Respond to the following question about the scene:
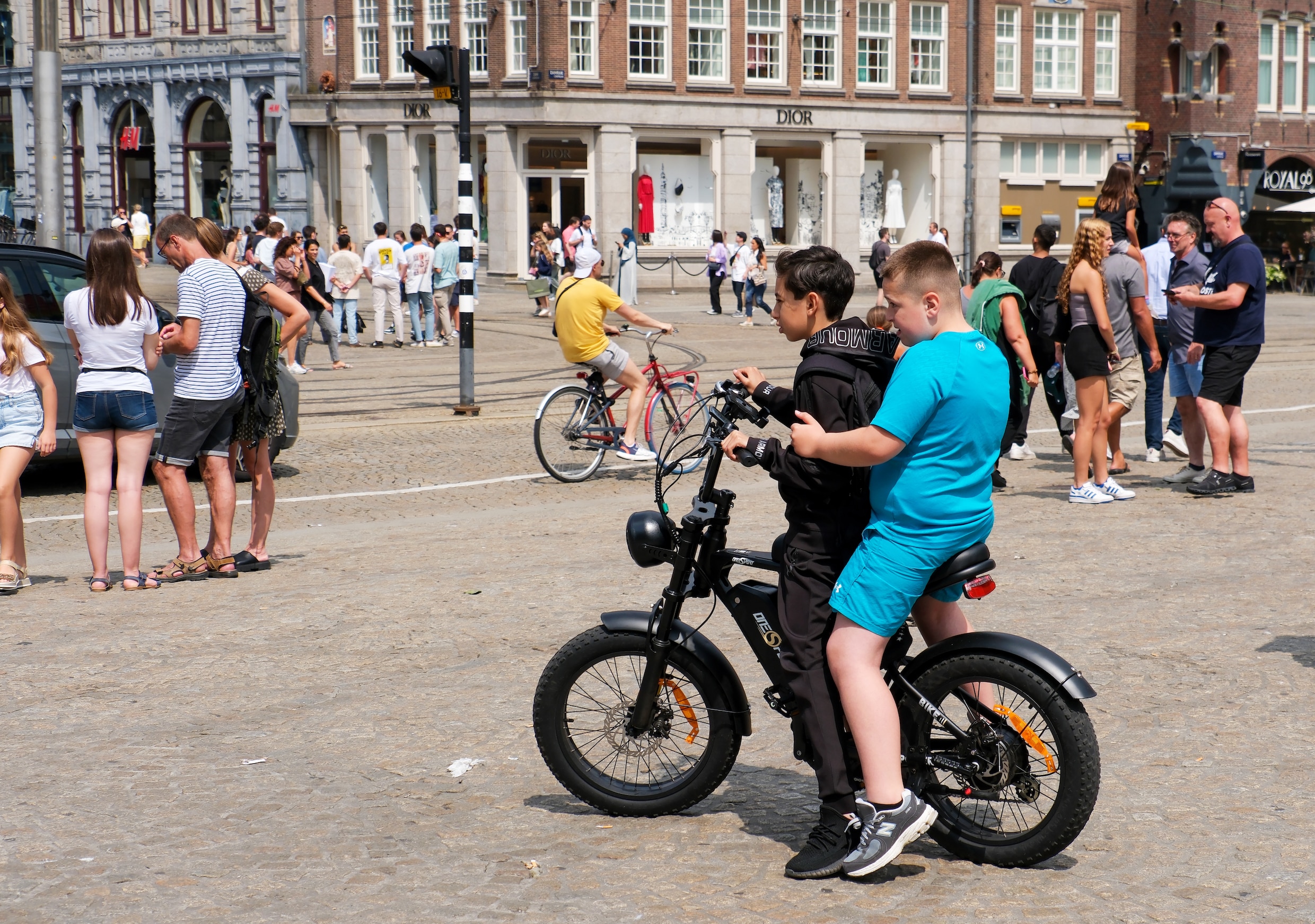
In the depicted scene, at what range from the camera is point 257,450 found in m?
8.18

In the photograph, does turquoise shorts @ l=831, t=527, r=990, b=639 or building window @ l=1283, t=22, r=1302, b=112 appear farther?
building window @ l=1283, t=22, r=1302, b=112

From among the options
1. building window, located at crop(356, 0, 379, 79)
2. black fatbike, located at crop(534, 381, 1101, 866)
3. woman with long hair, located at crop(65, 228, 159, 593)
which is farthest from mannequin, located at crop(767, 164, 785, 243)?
black fatbike, located at crop(534, 381, 1101, 866)

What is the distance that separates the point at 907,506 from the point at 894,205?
38.5m

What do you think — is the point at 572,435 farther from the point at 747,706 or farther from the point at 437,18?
the point at 437,18

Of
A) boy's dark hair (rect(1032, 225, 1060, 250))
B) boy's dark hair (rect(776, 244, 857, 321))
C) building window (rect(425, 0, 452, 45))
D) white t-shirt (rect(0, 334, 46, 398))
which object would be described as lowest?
white t-shirt (rect(0, 334, 46, 398))

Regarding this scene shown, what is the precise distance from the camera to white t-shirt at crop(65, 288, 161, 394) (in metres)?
7.58

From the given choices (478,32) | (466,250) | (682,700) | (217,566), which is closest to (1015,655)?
(682,700)

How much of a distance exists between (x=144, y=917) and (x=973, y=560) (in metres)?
2.25

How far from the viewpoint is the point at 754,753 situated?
5.14m

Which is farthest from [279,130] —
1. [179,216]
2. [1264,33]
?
[179,216]

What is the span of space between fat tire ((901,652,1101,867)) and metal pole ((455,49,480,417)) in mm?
10527

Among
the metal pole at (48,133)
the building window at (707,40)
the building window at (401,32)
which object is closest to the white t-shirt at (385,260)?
the metal pole at (48,133)

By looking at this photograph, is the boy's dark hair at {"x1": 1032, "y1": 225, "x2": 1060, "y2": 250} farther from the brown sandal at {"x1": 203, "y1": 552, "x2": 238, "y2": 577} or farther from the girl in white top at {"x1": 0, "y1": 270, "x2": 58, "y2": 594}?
the girl in white top at {"x1": 0, "y1": 270, "x2": 58, "y2": 594}

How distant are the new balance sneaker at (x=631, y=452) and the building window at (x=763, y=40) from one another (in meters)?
28.8
